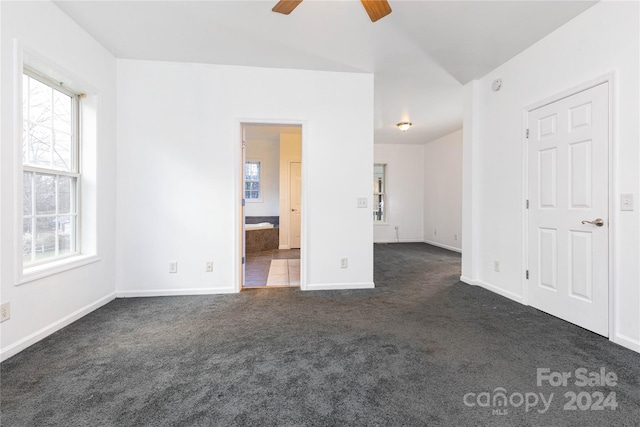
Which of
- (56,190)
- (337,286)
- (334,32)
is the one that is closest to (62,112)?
(56,190)

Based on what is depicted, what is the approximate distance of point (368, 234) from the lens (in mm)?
3434

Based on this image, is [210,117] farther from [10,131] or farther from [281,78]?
[10,131]

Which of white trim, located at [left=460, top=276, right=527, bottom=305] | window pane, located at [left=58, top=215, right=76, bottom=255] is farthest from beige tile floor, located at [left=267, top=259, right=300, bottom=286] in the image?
white trim, located at [left=460, top=276, right=527, bottom=305]

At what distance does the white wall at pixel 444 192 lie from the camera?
6367mm

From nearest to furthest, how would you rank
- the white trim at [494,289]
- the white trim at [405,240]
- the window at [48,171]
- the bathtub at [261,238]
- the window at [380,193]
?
1. the window at [48,171]
2. the white trim at [494,289]
3. the bathtub at [261,238]
4. the white trim at [405,240]
5. the window at [380,193]

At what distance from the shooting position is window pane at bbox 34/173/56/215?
226 cm

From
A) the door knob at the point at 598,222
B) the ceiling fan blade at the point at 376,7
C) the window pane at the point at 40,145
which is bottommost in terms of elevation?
the door knob at the point at 598,222

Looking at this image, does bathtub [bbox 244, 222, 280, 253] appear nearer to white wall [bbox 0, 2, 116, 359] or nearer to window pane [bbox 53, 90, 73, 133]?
white wall [bbox 0, 2, 116, 359]

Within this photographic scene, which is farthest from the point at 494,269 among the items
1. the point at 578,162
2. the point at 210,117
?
the point at 210,117

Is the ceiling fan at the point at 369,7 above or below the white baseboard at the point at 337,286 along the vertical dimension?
above

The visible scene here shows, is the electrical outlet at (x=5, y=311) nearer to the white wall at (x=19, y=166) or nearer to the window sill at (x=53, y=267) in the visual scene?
the white wall at (x=19, y=166)

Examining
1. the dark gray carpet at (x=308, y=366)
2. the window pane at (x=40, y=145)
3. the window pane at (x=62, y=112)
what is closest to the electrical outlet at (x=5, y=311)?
the dark gray carpet at (x=308, y=366)

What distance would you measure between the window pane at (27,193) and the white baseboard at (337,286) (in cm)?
253

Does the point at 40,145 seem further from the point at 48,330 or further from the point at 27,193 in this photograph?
the point at 48,330
